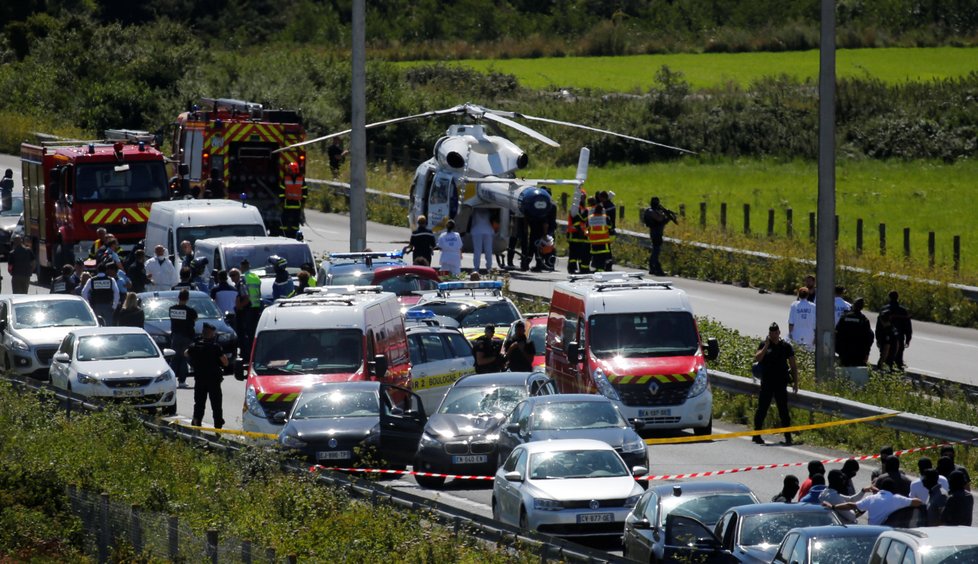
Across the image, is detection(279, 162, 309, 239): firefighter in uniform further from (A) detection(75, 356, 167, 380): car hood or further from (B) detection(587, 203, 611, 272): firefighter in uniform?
(A) detection(75, 356, 167, 380): car hood

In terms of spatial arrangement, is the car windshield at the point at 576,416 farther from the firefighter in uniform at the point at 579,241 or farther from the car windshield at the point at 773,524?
the firefighter in uniform at the point at 579,241

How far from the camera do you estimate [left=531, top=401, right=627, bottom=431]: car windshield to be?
20.1 m

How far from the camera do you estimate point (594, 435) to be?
19.9 metres

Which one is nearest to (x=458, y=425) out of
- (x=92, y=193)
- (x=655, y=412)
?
(x=655, y=412)

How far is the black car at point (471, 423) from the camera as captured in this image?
20.8 meters

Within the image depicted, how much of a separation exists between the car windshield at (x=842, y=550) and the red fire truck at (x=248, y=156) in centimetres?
2751

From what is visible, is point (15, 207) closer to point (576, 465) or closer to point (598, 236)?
point (598, 236)

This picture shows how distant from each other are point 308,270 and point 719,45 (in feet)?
233

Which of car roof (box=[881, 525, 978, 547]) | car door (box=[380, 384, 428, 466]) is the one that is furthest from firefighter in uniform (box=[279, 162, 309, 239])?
car roof (box=[881, 525, 978, 547])

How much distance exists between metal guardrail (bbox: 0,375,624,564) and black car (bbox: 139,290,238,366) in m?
7.50

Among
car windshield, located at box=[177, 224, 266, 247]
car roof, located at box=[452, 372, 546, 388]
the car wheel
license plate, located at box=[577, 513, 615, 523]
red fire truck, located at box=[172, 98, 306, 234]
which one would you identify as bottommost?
the car wheel

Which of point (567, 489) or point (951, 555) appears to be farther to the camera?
point (567, 489)

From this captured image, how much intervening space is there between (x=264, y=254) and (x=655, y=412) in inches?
452

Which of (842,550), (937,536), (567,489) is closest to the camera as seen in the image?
(937,536)
